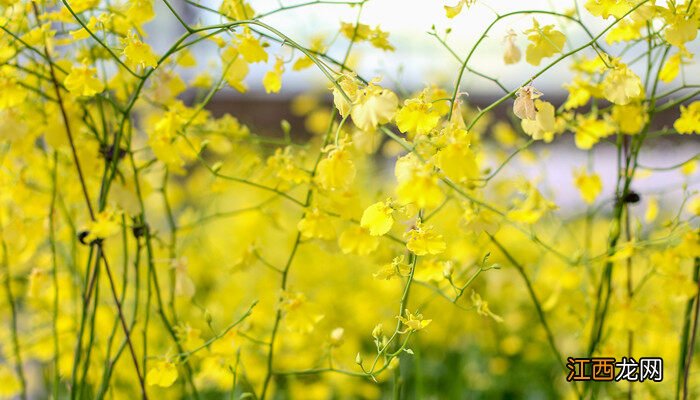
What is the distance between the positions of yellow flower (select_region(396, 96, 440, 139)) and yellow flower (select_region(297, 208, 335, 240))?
0.71 ft

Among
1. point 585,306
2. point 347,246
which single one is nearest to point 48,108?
point 347,246

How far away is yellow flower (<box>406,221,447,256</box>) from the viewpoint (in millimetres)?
683

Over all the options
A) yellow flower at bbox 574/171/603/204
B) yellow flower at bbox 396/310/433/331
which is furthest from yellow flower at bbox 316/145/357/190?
yellow flower at bbox 574/171/603/204

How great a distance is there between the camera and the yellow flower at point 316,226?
32.6 inches

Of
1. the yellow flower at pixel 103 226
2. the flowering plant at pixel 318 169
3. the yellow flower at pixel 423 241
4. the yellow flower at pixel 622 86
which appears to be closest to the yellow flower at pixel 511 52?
the flowering plant at pixel 318 169

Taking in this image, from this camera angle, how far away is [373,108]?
1.96 ft

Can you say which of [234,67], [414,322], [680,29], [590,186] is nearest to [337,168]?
[414,322]

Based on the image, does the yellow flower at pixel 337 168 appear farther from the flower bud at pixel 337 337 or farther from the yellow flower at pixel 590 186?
the yellow flower at pixel 590 186

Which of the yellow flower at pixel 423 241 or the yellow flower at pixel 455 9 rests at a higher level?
the yellow flower at pixel 455 9

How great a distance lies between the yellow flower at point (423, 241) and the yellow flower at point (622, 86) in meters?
0.22

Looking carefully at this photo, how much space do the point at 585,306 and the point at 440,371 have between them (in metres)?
0.78

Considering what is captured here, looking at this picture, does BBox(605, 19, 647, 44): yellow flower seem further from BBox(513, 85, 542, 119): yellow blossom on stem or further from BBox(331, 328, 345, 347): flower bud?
BBox(331, 328, 345, 347): flower bud

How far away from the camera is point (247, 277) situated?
197 centimetres

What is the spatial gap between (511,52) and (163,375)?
524 millimetres
